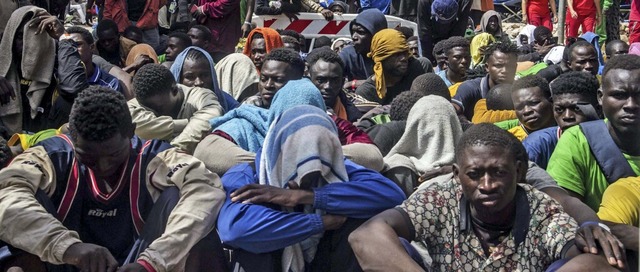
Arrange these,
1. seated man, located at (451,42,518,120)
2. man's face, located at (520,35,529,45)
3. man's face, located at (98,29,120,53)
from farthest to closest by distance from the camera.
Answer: man's face, located at (520,35,529,45), man's face, located at (98,29,120,53), seated man, located at (451,42,518,120)

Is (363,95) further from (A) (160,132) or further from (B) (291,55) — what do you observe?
(A) (160,132)

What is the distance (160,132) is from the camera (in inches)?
239

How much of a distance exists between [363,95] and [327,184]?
356cm

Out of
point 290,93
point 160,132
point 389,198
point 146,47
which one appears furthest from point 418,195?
point 146,47

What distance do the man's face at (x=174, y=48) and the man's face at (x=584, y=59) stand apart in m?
3.50

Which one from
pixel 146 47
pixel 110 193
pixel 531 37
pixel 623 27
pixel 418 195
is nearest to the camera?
pixel 418 195

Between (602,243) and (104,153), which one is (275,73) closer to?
(104,153)

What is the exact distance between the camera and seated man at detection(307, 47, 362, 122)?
7004 millimetres

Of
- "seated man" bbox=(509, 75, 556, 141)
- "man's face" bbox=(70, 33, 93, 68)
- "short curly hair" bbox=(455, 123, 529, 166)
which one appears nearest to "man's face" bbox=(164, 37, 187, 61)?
"man's face" bbox=(70, 33, 93, 68)

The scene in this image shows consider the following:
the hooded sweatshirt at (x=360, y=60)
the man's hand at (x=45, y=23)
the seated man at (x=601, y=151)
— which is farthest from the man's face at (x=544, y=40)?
the seated man at (x=601, y=151)

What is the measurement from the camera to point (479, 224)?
4.54m

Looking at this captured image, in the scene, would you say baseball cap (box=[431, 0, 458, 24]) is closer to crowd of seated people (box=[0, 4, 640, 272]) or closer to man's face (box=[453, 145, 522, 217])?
crowd of seated people (box=[0, 4, 640, 272])

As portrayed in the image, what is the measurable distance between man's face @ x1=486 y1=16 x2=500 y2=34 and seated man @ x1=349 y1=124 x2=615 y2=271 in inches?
335

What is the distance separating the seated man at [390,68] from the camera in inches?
340
